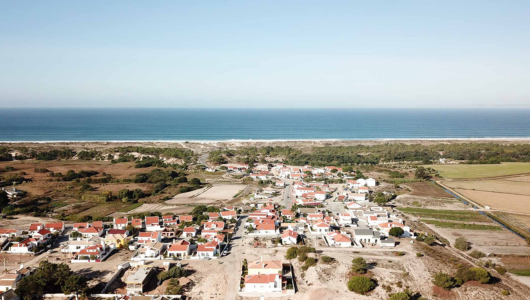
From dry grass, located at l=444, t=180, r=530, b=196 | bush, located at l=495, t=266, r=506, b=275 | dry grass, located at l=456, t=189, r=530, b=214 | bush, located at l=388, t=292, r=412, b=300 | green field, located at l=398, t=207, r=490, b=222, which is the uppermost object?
dry grass, located at l=444, t=180, r=530, b=196

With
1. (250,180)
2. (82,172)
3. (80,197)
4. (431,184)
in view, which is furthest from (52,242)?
(431,184)

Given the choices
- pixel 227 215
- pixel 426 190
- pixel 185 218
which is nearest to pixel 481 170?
pixel 426 190

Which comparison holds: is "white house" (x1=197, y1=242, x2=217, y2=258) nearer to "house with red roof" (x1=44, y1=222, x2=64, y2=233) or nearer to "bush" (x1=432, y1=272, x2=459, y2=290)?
"house with red roof" (x1=44, y1=222, x2=64, y2=233)

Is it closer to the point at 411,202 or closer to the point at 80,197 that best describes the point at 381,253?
the point at 411,202

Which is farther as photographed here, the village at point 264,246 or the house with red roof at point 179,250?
A: the house with red roof at point 179,250

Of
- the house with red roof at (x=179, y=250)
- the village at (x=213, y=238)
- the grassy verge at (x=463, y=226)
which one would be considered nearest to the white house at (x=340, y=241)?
the village at (x=213, y=238)

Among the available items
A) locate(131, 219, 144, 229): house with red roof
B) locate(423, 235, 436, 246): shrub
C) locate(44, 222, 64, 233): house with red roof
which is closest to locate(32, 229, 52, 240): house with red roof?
locate(44, 222, 64, 233): house with red roof

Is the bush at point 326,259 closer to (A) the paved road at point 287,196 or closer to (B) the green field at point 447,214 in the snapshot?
(A) the paved road at point 287,196
